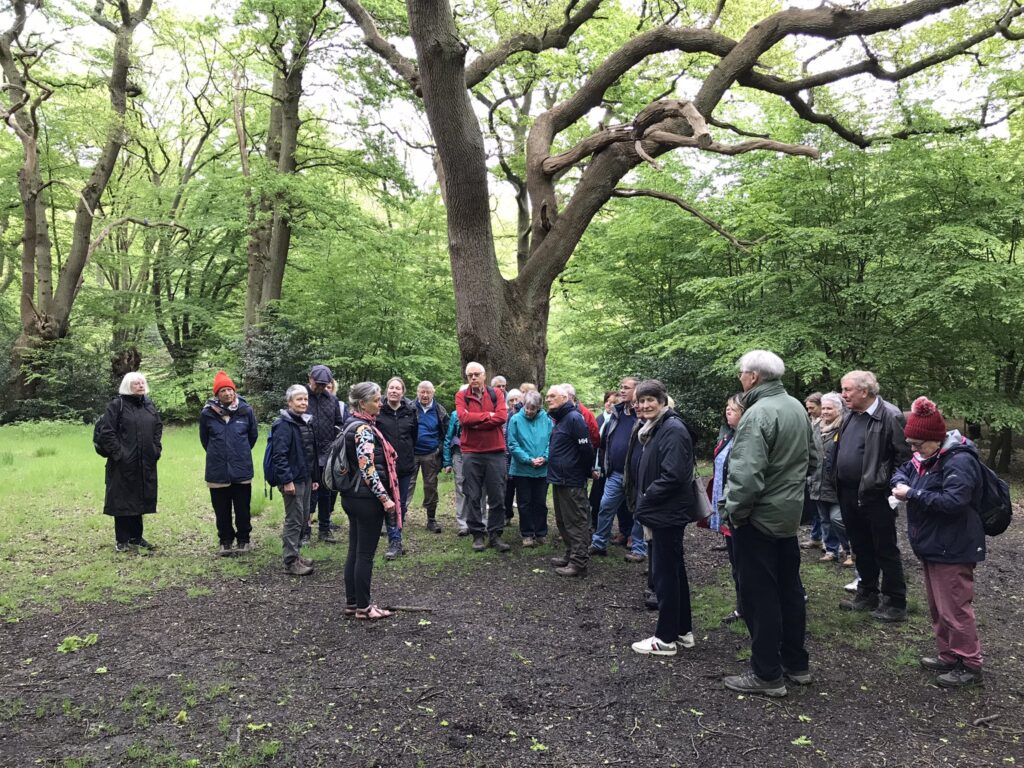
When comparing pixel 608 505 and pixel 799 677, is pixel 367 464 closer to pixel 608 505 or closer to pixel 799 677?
pixel 608 505

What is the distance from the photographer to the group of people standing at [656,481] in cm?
352

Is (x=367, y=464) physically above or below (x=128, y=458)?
above

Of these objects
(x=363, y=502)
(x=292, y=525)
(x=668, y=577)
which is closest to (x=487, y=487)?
(x=292, y=525)

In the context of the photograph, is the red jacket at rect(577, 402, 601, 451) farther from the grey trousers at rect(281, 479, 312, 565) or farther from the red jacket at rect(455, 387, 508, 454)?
the grey trousers at rect(281, 479, 312, 565)

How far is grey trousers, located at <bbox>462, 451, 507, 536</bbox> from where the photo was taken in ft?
21.2

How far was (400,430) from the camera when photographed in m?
6.66

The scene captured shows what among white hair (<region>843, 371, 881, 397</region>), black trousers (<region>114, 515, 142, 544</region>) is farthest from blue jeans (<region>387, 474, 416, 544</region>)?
white hair (<region>843, 371, 881, 397</region>)

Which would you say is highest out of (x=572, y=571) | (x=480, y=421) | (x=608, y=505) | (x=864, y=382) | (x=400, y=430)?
(x=864, y=382)

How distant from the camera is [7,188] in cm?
1708

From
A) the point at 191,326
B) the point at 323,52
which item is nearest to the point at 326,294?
the point at 323,52

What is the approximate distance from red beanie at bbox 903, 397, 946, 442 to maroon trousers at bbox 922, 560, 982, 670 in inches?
29.7

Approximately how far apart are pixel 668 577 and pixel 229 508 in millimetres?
4418

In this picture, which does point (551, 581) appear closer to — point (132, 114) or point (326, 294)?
point (326, 294)

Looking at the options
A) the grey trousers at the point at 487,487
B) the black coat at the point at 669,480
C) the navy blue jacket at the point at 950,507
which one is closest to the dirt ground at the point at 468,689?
the navy blue jacket at the point at 950,507
